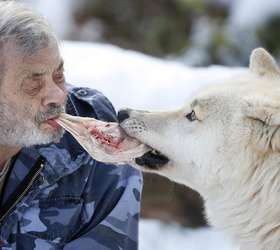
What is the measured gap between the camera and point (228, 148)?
2.98m

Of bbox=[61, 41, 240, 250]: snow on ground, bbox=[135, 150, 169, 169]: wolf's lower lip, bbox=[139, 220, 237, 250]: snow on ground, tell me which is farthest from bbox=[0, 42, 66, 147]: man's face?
bbox=[61, 41, 240, 250]: snow on ground

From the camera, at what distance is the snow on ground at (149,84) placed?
5.40 m

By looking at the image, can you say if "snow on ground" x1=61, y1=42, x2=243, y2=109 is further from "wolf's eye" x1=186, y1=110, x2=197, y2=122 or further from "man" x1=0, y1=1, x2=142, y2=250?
"wolf's eye" x1=186, y1=110, x2=197, y2=122

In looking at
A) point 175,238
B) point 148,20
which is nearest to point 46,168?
point 175,238

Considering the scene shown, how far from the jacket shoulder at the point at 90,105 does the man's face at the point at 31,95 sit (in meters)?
0.33

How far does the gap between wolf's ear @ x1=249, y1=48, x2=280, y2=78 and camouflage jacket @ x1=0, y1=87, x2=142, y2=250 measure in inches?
29.7

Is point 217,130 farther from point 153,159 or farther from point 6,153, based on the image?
point 6,153

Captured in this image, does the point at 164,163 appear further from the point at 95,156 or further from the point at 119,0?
the point at 119,0

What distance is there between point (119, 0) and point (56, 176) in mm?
6449

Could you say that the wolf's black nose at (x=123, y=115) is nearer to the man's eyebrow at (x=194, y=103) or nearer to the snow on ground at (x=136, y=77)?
the man's eyebrow at (x=194, y=103)

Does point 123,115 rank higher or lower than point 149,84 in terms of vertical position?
higher

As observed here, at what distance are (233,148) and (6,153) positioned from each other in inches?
40.8

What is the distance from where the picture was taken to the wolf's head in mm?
2865

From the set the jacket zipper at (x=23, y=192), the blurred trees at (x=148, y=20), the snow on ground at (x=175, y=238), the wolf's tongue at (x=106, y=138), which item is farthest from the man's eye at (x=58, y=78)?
the blurred trees at (x=148, y=20)
